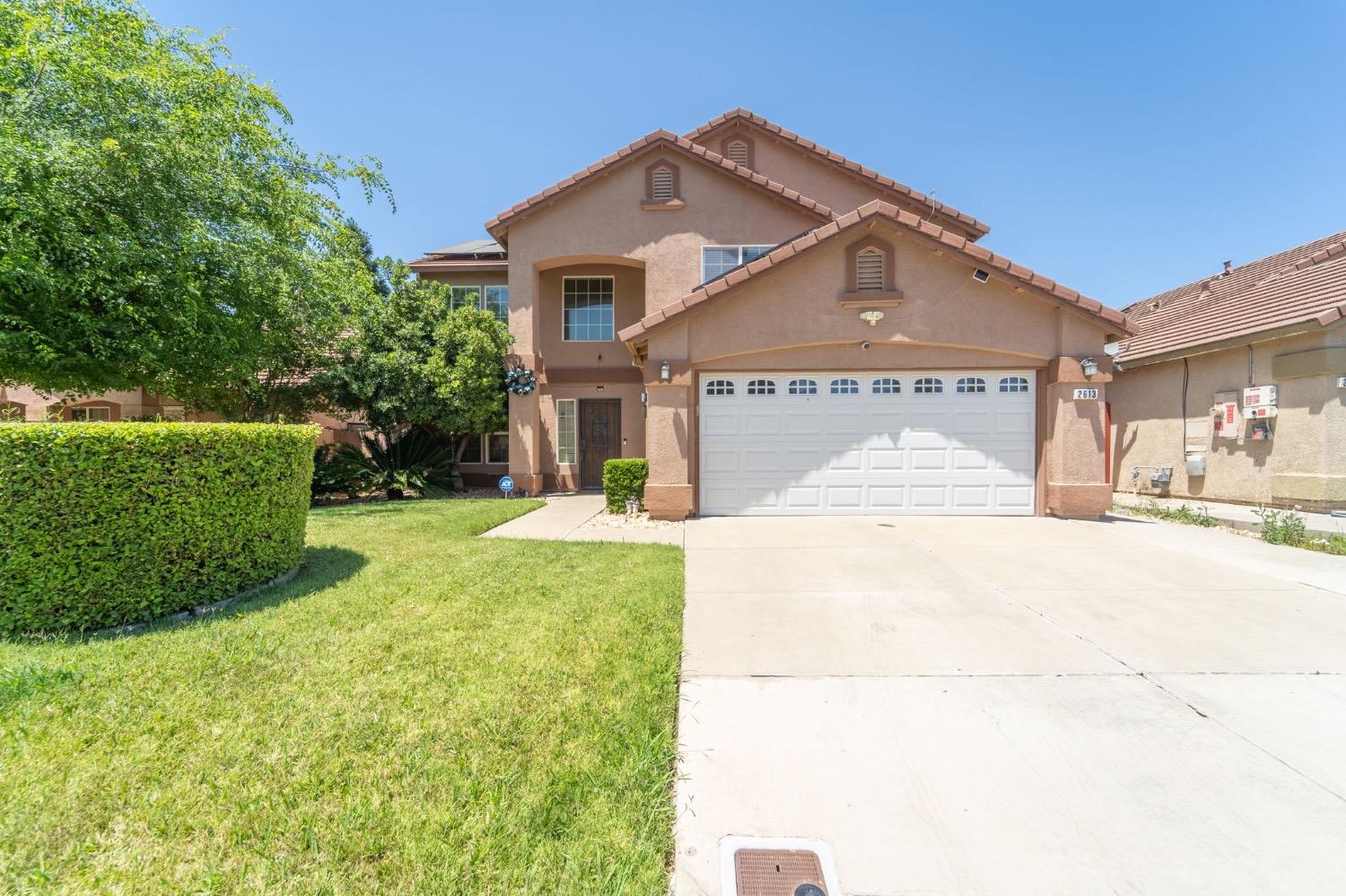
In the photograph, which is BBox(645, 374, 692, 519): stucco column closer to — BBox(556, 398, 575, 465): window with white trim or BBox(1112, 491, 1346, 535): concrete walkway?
BBox(556, 398, 575, 465): window with white trim

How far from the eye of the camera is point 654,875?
1949 millimetres

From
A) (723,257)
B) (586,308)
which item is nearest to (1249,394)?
(723,257)

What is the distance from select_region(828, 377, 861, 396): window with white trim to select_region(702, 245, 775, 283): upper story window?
15.4 feet

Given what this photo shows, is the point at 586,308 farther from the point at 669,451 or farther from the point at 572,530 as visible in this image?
the point at 572,530

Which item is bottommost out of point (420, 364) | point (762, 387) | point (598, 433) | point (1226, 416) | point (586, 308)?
point (598, 433)

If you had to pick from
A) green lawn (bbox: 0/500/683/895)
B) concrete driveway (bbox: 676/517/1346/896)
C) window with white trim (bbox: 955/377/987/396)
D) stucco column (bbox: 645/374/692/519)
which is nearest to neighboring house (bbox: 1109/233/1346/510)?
window with white trim (bbox: 955/377/987/396)

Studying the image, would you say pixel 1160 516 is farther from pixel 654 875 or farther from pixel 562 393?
pixel 562 393

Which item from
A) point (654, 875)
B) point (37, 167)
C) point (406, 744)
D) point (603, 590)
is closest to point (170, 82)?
point (37, 167)

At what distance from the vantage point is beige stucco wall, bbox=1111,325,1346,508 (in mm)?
9180

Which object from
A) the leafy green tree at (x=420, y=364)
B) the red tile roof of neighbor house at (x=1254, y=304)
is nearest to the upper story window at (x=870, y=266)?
the red tile roof of neighbor house at (x=1254, y=304)

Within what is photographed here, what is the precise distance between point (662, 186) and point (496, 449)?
8645 millimetres

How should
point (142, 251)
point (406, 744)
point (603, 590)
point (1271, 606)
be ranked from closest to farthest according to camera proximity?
point (406, 744), point (1271, 606), point (603, 590), point (142, 251)

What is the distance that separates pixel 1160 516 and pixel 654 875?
38.6ft

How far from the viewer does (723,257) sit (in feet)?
42.0
